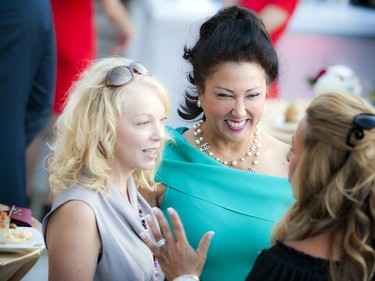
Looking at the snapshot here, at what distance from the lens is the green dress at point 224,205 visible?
242cm

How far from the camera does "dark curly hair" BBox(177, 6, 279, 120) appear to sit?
2541 millimetres

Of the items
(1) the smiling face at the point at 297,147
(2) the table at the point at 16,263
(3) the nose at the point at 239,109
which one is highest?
(1) the smiling face at the point at 297,147

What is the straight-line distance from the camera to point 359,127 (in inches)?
69.7

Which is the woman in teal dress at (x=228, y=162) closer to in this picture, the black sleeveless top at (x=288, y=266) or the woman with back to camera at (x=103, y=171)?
the woman with back to camera at (x=103, y=171)

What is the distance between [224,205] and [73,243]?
24.4 inches

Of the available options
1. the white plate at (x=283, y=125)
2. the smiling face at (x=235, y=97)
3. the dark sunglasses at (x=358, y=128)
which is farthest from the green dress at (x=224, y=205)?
the white plate at (x=283, y=125)

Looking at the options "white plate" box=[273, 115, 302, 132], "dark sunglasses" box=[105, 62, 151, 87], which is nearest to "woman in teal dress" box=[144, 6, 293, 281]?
"dark sunglasses" box=[105, 62, 151, 87]

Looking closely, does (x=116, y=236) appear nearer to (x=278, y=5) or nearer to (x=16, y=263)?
(x=16, y=263)

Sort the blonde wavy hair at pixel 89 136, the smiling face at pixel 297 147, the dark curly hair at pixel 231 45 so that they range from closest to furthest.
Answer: the smiling face at pixel 297 147
the blonde wavy hair at pixel 89 136
the dark curly hair at pixel 231 45

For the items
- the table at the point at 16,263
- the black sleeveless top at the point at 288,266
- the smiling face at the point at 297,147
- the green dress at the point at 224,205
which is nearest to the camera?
the black sleeveless top at the point at 288,266

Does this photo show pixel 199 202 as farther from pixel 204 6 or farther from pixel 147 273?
pixel 204 6

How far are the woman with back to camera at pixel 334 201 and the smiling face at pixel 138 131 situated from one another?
1.78 ft

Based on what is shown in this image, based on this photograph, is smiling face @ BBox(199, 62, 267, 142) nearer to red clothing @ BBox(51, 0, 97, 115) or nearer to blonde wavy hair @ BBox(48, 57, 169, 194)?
blonde wavy hair @ BBox(48, 57, 169, 194)

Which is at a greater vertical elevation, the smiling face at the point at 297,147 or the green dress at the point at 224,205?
the smiling face at the point at 297,147
